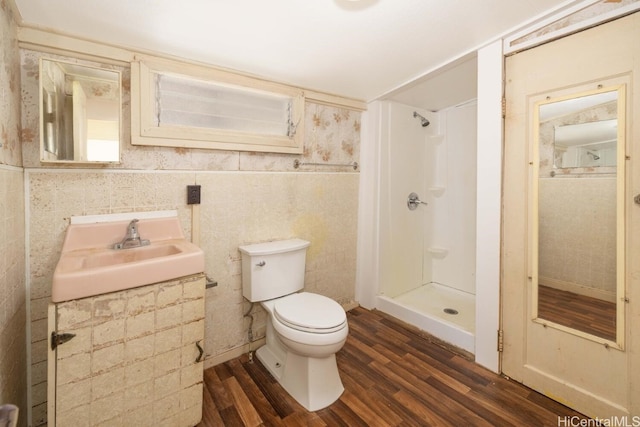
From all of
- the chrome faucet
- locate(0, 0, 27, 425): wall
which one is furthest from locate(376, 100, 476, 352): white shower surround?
locate(0, 0, 27, 425): wall

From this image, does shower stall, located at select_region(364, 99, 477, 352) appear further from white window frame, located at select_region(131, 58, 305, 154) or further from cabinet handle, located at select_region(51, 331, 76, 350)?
cabinet handle, located at select_region(51, 331, 76, 350)

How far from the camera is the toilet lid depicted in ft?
4.90

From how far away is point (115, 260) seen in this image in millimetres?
1444

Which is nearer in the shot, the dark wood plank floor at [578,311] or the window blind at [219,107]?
the dark wood plank floor at [578,311]

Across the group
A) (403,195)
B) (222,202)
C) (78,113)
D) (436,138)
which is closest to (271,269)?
(222,202)

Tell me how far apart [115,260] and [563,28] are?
2.51 meters

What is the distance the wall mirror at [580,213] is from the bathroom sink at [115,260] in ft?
5.92

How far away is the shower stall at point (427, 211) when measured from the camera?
8.35 ft

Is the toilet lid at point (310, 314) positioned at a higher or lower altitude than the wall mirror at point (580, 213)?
lower

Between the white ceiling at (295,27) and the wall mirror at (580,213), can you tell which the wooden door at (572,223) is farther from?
the white ceiling at (295,27)

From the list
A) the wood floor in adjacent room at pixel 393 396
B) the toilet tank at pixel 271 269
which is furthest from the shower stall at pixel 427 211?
the toilet tank at pixel 271 269

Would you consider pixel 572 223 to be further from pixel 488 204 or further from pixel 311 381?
→ pixel 311 381

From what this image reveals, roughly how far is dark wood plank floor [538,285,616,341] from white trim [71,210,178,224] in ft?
7.08

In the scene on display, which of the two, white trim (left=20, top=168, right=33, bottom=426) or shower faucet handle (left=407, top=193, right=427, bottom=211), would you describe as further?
shower faucet handle (left=407, top=193, right=427, bottom=211)
